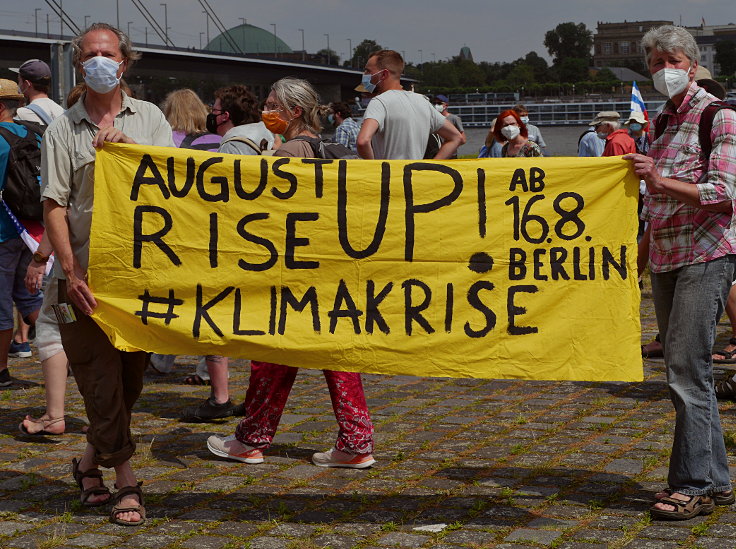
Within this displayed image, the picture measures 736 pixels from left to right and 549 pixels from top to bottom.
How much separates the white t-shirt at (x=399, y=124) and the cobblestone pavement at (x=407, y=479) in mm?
1591

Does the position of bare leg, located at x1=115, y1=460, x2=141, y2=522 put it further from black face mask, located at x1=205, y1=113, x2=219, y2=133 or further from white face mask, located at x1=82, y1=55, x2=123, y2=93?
black face mask, located at x1=205, y1=113, x2=219, y2=133

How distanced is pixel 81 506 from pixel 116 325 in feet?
2.88

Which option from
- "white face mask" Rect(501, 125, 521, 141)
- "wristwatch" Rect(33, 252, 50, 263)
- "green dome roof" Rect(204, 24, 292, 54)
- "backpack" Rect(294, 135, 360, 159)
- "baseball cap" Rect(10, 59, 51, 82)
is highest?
"green dome roof" Rect(204, 24, 292, 54)

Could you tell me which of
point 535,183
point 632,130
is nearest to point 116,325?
point 535,183

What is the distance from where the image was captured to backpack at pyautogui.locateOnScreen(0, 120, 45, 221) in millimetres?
7633

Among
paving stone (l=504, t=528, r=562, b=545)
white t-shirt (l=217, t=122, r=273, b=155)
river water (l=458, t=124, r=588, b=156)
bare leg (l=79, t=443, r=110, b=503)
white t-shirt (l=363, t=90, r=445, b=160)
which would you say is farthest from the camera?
river water (l=458, t=124, r=588, b=156)

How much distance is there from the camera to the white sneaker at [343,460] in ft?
19.0

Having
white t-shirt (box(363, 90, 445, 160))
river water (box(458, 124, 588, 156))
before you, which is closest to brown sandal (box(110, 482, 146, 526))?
white t-shirt (box(363, 90, 445, 160))

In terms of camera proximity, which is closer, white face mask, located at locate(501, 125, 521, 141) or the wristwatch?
the wristwatch

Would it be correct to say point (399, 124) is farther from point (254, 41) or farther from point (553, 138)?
point (254, 41)

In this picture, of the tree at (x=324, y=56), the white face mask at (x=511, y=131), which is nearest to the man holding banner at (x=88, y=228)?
the white face mask at (x=511, y=131)

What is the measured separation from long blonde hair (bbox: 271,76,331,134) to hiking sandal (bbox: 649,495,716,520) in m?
2.55

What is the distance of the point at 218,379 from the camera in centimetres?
690

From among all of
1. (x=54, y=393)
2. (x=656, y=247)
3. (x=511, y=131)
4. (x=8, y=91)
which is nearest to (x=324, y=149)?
(x=656, y=247)
